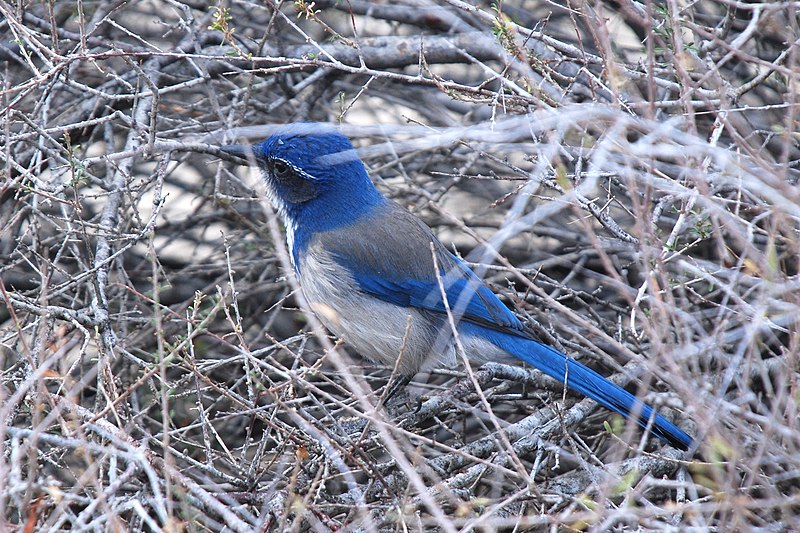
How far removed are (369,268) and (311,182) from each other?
646mm

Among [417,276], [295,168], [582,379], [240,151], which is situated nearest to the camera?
[582,379]

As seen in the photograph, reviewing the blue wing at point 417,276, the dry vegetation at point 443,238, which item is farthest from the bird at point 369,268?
the dry vegetation at point 443,238

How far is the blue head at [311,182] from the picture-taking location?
214 inches

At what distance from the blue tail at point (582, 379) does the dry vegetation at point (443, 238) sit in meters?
0.12

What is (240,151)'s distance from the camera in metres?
5.26

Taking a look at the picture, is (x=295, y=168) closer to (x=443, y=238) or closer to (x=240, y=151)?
(x=240, y=151)

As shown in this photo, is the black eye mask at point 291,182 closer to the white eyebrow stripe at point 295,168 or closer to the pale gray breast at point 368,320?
the white eyebrow stripe at point 295,168

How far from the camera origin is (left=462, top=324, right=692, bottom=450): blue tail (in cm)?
451

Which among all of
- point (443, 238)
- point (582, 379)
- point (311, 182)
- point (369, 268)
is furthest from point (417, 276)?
point (443, 238)

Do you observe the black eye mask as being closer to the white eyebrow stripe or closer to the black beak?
the white eyebrow stripe

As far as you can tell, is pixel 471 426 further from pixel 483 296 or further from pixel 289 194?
pixel 289 194

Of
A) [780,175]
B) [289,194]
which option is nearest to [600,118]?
[780,175]

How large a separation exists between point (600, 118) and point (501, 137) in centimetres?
91

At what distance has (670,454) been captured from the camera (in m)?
4.52
